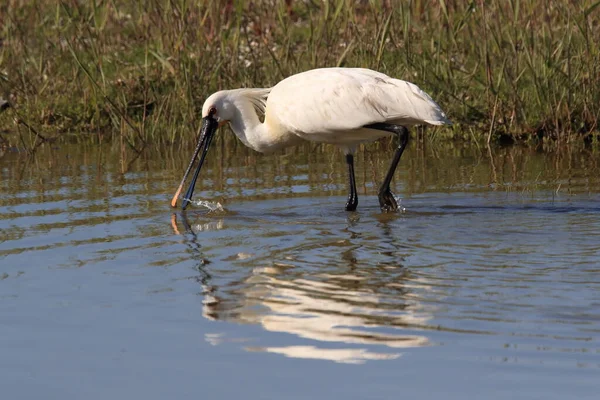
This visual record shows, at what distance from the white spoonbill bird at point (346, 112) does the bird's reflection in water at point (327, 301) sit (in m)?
1.52

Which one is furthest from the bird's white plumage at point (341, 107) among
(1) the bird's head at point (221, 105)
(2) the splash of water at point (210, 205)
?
(2) the splash of water at point (210, 205)

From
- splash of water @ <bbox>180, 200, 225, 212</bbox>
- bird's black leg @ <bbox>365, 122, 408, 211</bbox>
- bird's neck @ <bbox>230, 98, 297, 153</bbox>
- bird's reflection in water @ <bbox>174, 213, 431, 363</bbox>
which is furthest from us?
bird's neck @ <bbox>230, 98, 297, 153</bbox>

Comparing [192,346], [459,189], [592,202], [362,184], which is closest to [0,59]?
[362,184]

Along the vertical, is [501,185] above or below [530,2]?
below

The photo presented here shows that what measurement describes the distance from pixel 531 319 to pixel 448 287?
678 mm

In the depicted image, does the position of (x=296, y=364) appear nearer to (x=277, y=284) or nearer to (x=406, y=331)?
(x=406, y=331)

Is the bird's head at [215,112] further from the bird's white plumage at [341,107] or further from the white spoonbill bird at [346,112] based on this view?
the bird's white plumage at [341,107]

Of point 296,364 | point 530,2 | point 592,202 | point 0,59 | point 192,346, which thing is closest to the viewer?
point 296,364

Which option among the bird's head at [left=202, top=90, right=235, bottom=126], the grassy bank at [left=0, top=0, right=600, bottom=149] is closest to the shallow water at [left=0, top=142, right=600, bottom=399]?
the bird's head at [left=202, top=90, right=235, bottom=126]

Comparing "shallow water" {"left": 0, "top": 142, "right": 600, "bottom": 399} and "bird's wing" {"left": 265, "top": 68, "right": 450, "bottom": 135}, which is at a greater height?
"bird's wing" {"left": 265, "top": 68, "right": 450, "bottom": 135}

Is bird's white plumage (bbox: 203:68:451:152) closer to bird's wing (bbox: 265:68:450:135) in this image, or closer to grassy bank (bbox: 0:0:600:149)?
bird's wing (bbox: 265:68:450:135)

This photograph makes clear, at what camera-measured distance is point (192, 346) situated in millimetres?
4715

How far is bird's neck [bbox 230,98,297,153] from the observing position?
29.0 ft

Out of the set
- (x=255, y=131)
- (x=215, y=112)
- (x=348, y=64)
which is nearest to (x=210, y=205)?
(x=255, y=131)
